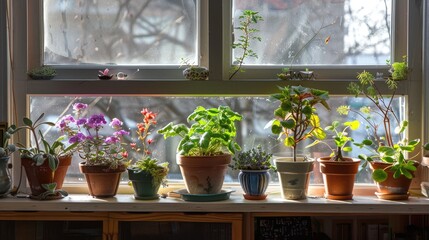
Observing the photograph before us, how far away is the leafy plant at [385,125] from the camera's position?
117 inches

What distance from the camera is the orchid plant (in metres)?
3.09

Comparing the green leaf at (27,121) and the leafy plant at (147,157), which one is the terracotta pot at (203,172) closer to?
the leafy plant at (147,157)

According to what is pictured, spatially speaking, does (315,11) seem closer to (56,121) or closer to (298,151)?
(298,151)

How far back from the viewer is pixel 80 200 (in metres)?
2.97

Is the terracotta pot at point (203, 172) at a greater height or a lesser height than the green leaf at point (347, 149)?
lesser

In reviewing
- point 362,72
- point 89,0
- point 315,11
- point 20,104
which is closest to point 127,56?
point 89,0

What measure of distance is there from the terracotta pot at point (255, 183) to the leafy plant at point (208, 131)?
151 millimetres

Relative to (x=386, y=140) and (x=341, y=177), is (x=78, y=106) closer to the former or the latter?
(x=341, y=177)

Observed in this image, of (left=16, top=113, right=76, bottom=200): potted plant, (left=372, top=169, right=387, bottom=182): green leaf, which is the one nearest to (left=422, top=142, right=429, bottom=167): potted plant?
(left=372, top=169, right=387, bottom=182): green leaf

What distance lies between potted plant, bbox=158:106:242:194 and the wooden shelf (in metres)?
0.14

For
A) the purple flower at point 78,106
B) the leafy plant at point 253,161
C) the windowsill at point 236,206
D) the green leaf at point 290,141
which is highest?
the purple flower at point 78,106

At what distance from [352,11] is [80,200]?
1775 millimetres

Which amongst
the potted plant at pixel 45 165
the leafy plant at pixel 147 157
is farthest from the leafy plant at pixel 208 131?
the potted plant at pixel 45 165

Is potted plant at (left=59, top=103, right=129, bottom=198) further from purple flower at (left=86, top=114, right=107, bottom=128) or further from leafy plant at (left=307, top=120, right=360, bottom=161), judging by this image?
leafy plant at (left=307, top=120, right=360, bottom=161)
